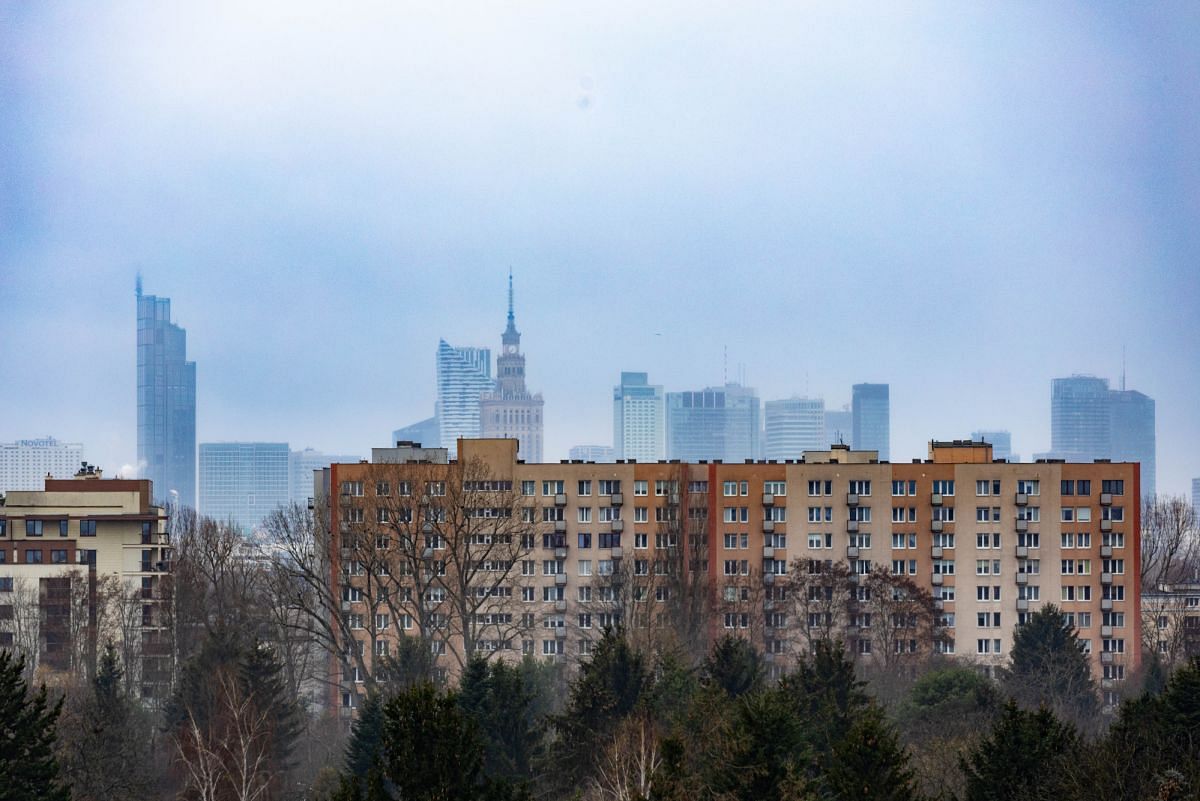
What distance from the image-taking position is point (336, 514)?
86.8m

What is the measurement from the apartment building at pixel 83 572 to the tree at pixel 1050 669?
34.5 metres

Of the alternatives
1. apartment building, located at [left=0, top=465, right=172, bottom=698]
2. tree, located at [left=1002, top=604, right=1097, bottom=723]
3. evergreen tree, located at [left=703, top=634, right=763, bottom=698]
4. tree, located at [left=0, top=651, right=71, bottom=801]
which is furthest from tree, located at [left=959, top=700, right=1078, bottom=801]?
apartment building, located at [left=0, top=465, right=172, bottom=698]

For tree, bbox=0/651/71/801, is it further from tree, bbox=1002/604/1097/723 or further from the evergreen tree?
tree, bbox=1002/604/1097/723

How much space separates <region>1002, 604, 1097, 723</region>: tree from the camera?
6744cm

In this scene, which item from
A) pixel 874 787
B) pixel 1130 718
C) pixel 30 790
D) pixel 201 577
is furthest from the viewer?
pixel 201 577

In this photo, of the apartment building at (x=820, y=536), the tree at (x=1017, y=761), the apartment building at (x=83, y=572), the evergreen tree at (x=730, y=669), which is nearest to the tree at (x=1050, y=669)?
the apartment building at (x=820, y=536)

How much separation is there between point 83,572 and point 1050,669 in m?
45.7

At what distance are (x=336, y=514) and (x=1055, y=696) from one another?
34.9 meters

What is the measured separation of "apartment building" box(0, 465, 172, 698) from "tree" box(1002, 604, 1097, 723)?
113 ft

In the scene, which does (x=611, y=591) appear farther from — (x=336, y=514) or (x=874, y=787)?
(x=874, y=787)

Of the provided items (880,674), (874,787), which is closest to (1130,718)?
(874,787)

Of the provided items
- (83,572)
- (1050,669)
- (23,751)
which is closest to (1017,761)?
(23,751)

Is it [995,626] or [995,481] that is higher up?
[995,481]

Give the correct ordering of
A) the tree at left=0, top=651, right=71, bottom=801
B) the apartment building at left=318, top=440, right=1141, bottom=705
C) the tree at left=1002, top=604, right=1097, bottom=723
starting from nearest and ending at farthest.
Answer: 1. the tree at left=0, top=651, right=71, bottom=801
2. the tree at left=1002, top=604, right=1097, bottom=723
3. the apartment building at left=318, top=440, right=1141, bottom=705
